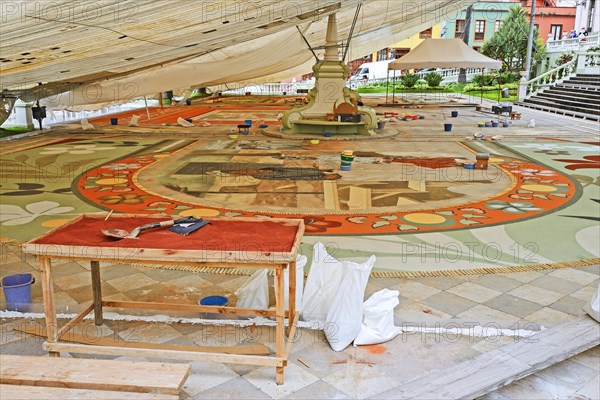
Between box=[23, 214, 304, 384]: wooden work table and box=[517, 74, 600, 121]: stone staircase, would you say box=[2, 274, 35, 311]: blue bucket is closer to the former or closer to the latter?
box=[23, 214, 304, 384]: wooden work table

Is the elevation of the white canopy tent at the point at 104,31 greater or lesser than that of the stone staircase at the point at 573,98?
greater

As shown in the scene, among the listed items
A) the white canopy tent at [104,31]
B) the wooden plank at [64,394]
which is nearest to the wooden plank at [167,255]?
the wooden plank at [64,394]

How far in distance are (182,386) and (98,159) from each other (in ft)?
25.4

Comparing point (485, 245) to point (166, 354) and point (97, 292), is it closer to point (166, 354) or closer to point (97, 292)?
point (166, 354)

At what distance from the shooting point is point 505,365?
2916 millimetres

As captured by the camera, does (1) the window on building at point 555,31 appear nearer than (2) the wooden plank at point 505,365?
No

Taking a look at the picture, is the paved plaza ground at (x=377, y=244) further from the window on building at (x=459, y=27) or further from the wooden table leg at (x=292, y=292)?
the window on building at (x=459, y=27)

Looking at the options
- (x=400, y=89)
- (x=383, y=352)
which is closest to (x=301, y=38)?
(x=383, y=352)

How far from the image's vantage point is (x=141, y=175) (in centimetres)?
817

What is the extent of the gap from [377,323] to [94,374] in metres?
1.57

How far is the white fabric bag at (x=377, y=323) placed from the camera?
3.20 m

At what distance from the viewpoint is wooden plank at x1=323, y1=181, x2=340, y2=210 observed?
641 cm

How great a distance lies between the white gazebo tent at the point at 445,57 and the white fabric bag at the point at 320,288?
59.3ft

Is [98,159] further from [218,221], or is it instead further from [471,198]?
[218,221]
